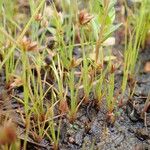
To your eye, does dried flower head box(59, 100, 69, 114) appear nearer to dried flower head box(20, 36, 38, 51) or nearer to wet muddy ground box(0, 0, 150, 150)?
wet muddy ground box(0, 0, 150, 150)

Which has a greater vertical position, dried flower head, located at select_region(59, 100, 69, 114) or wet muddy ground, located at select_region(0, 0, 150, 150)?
dried flower head, located at select_region(59, 100, 69, 114)

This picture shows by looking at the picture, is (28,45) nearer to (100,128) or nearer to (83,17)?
(83,17)

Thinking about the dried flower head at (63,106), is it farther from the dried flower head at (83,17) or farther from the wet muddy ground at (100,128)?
the dried flower head at (83,17)

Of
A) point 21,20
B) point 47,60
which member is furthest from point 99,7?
point 21,20

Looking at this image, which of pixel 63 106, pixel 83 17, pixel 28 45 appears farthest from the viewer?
pixel 63 106

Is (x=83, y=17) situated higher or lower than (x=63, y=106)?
higher

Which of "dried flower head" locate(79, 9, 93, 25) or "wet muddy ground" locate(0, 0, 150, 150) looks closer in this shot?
"dried flower head" locate(79, 9, 93, 25)

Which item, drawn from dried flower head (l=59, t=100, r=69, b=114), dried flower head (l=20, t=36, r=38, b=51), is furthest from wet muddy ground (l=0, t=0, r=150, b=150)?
dried flower head (l=20, t=36, r=38, b=51)

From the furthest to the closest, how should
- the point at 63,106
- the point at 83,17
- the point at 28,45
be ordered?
the point at 63,106, the point at 83,17, the point at 28,45

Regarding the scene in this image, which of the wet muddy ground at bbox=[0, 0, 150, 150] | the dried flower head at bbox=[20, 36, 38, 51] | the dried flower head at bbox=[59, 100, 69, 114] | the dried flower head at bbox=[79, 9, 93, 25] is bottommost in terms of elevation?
the wet muddy ground at bbox=[0, 0, 150, 150]

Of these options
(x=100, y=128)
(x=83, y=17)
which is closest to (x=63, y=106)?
(x=100, y=128)

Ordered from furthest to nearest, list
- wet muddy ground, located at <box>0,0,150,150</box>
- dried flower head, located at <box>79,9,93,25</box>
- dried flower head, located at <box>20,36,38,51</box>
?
wet muddy ground, located at <box>0,0,150,150</box>, dried flower head, located at <box>79,9,93,25</box>, dried flower head, located at <box>20,36,38,51</box>

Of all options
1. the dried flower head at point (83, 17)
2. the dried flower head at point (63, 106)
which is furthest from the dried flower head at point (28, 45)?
the dried flower head at point (63, 106)
